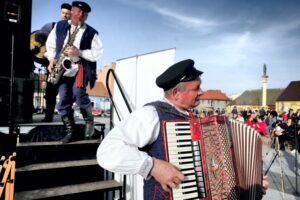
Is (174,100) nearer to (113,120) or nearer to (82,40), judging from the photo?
(82,40)

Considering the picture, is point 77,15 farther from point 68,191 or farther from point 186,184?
point 186,184

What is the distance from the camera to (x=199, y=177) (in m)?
1.67

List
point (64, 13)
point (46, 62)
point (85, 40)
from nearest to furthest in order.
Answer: point (85, 40) → point (64, 13) → point (46, 62)

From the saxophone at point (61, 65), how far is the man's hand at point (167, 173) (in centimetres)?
274

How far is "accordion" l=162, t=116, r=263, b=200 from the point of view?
5.37 feet

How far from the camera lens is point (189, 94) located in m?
2.03

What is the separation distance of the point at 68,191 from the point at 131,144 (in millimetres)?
2121

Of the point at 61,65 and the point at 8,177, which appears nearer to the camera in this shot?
the point at 8,177

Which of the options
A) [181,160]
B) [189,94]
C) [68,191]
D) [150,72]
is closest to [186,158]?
[181,160]

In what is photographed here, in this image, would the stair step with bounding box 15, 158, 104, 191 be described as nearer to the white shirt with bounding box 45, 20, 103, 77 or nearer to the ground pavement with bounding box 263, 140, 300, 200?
the white shirt with bounding box 45, 20, 103, 77

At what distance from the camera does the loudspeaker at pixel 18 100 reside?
5.14 meters

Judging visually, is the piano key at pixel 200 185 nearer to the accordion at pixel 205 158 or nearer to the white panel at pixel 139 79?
the accordion at pixel 205 158

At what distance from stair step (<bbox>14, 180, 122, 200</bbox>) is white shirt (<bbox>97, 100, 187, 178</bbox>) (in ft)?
6.51

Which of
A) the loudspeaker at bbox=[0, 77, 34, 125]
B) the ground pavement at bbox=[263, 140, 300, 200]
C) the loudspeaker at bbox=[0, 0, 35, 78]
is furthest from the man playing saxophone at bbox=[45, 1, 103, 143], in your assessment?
the ground pavement at bbox=[263, 140, 300, 200]
